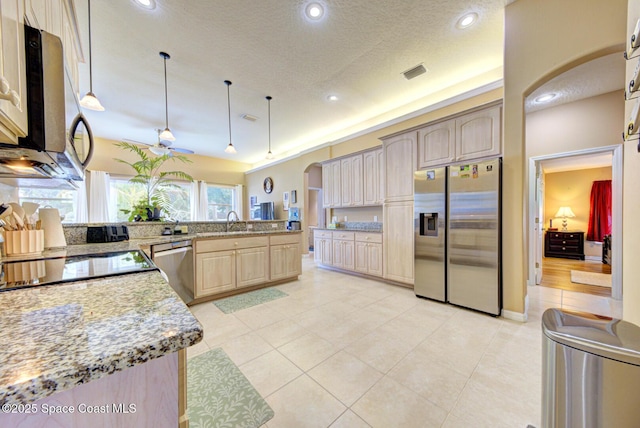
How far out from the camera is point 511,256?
2.51m

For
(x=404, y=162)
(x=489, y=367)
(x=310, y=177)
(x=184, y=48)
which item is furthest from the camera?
(x=310, y=177)

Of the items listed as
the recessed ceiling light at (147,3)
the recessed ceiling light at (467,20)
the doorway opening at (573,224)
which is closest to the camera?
the recessed ceiling light at (147,3)

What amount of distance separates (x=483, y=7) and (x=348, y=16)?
52.6 inches

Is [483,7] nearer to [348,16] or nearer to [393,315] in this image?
[348,16]

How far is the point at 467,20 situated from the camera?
2.44m

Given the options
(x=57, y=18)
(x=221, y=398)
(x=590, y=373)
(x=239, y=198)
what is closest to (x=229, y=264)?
(x=221, y=398)

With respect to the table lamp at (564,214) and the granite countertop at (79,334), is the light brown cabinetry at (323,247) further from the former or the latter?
the table lamp at (564,214)

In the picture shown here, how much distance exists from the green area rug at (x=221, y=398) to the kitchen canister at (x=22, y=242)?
1.30 m

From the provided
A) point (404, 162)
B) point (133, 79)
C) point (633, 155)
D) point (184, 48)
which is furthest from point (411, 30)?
point (133, 79)

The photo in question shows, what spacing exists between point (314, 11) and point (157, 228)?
3.10m

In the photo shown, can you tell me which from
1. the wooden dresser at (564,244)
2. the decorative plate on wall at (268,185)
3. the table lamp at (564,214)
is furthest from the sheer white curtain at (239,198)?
the table lamp at (564,214)

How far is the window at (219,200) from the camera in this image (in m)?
7.54

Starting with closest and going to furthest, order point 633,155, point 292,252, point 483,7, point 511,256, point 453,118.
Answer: point 633,155 < point 483,7 < point 511,256 < point 453,118 < point 292,252

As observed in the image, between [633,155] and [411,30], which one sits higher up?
→ [411,30]
